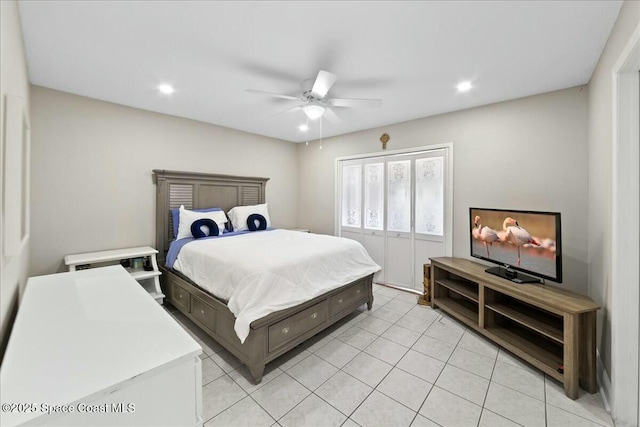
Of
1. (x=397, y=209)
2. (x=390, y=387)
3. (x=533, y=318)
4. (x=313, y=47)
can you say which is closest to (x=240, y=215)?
(x=397, y=209)

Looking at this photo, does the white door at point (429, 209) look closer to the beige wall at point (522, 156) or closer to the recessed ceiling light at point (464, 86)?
the beige wall at point (522, 156)

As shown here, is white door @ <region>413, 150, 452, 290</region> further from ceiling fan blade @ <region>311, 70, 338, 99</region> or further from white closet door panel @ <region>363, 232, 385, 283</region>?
ceiling fan blade @ <region>311, 70, 338, 99</region>

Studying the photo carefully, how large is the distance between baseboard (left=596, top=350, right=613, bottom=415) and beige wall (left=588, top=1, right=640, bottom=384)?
0.06m

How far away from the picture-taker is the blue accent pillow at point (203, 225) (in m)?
3.39

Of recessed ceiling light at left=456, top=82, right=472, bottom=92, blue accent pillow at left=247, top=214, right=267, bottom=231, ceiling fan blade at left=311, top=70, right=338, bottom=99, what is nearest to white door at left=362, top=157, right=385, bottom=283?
recessed ceiling light at left=456, top=82, right=472, bottom=92

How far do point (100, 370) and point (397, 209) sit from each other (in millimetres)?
3848

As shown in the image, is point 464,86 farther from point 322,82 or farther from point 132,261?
point 132,261

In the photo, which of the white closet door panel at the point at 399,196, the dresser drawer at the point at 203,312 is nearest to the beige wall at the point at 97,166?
the dresser drawer at the point at 203,312

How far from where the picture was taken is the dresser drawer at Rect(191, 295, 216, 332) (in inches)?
95.9

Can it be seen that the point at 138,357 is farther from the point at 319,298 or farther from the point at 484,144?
the point at 484,144

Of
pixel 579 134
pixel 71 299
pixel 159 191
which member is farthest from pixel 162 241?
pixel 579 134

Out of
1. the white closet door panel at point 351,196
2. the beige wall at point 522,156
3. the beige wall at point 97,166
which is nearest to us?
the beige wall at point 522,156

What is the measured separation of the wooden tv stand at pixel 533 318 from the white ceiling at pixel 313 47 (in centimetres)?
197

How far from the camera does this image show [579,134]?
2.63m
